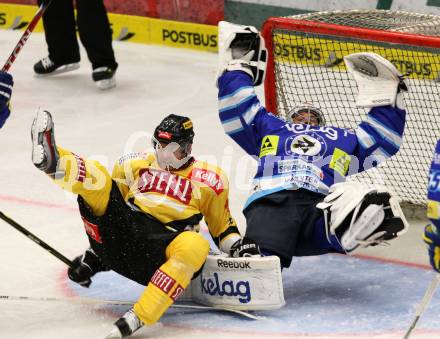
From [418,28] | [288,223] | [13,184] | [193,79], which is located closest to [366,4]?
[193,79]

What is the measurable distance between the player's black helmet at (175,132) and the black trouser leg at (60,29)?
2668mm

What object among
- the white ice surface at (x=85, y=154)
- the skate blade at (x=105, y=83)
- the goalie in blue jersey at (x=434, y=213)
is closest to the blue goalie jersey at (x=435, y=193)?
the goalie in blue jersey at (x=434, y=213)

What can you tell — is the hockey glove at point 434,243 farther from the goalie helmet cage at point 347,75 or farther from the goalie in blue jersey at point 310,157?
the goalie helmet cage at point 347,75

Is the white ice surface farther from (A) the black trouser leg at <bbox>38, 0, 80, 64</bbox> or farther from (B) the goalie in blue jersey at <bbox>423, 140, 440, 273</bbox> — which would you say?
(B) the goalie in blue jersey at <bbox>423, 140, 440, 273</bbox>

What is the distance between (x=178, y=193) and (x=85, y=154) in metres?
1.66

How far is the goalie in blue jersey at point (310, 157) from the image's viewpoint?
3.13 m

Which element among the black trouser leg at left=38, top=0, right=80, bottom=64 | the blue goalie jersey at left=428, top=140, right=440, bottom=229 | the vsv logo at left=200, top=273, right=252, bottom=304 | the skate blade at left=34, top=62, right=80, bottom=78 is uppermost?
the blue goalie jersey at left=428, top=140, right=440, bottom=229

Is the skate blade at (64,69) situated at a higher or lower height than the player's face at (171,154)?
lower

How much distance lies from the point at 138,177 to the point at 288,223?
471 mm

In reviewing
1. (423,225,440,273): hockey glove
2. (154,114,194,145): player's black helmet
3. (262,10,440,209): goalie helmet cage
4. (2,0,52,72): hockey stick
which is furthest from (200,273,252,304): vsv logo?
(2,0,52,72): hockey stick

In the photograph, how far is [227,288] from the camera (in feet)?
10.6

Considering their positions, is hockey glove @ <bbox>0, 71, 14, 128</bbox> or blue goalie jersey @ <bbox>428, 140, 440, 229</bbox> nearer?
blue goalie jersey @ <bbox>428, 140, 440, 229</bbox>

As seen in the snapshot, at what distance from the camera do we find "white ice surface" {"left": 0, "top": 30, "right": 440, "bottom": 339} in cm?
319

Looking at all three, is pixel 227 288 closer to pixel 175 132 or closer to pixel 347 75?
pixel 175 132
